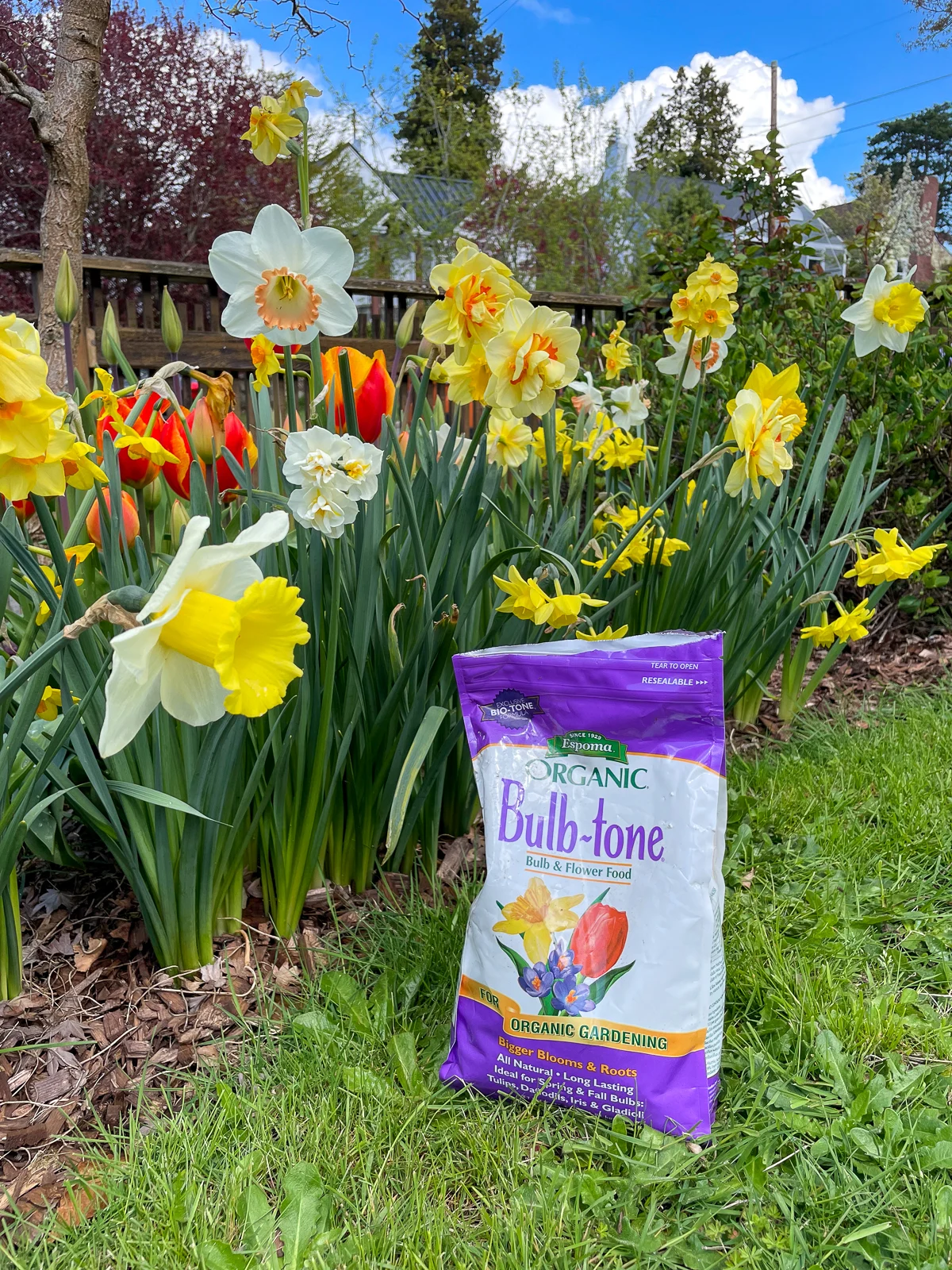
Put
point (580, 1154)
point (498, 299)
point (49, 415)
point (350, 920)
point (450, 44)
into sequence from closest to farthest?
point (49, 415) → point (580, 1154) → point (498, 299) → point (350, 920) → point (450, 44)

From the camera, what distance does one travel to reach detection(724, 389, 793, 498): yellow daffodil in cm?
152

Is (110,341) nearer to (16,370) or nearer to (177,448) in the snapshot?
(177,448)

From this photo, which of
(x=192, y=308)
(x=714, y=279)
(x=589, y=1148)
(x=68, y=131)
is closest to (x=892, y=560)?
(x=714, y=279)

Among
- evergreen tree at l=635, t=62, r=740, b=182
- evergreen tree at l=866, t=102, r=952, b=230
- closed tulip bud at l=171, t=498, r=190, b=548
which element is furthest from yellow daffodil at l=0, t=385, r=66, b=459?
evergreen tree at l=866, t=102, r=952, b=230

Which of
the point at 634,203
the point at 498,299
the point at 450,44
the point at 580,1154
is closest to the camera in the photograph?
the point at 580,1154

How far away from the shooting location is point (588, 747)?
3.81 feet

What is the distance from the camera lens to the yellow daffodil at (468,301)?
118 centimetres

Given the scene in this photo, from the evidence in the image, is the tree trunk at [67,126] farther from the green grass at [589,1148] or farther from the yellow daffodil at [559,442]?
the green grass at [589,1148]

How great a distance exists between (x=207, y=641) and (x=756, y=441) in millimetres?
1147

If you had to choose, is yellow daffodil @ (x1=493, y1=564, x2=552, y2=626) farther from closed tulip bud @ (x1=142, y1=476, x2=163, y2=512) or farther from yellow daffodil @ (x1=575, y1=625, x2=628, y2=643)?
closed tulip bud @ (x1=142, y1=476, x2=163, y2=512)

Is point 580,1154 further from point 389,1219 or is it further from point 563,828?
point 563,828

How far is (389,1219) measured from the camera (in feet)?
3.15

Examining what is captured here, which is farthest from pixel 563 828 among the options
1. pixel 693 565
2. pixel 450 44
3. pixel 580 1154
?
pixel 450 44

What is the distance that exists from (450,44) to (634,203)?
1800 centimetres
